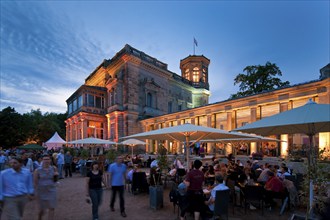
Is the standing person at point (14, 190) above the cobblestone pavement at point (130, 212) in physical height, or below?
above

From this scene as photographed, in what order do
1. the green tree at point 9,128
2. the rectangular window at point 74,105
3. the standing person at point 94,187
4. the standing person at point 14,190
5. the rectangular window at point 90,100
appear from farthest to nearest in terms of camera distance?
1. the green tree at point 9,128
2. the rectangular window at point 74,105
3. the rectangular window at point 90,100
4. the standing person at point 94,187
5. the standing person at point 14,190

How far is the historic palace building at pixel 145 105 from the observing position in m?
19.2

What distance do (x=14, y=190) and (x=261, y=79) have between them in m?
33.7

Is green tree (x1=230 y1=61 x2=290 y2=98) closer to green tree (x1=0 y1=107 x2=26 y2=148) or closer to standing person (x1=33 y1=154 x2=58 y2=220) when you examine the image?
standing person (x1=33 y1=154 x2=58 y2=220)

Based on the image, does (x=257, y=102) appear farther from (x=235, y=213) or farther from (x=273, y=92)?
(x=235, y=213)

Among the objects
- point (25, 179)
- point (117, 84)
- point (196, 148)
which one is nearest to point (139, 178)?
point (25, 179)

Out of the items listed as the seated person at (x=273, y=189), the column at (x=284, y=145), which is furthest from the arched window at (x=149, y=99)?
the seated person at (x=273, y=189)

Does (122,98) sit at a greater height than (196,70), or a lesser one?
lesser

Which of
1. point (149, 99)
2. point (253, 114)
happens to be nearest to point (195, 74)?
point (149, 99)

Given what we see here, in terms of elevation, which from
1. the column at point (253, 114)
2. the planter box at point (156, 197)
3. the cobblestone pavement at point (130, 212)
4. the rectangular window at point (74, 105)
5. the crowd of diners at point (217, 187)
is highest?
the rectangular window at point (74, 105)

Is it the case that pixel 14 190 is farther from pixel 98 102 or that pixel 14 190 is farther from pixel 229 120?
pixel 98 102

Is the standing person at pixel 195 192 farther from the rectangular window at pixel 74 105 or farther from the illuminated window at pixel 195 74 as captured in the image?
the illuminated window at pixel 195 74

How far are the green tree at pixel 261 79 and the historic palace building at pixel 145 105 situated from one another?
10.7 m

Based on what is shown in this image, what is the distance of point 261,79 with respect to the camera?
3212cm
